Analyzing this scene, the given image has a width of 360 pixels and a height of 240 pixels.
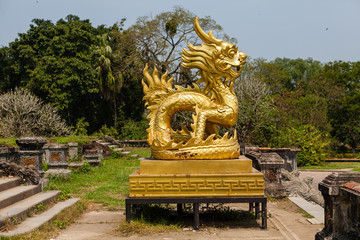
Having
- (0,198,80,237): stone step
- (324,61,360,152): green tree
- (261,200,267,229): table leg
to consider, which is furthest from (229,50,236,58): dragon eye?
(324,61,360,152): green tree

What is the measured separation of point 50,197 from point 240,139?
1528 cm

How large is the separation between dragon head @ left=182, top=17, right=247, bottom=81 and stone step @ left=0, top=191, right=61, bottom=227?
385 centimetres

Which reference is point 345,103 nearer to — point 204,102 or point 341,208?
point 204,102

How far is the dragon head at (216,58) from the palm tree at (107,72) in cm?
2127

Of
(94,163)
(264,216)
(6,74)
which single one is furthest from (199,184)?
(6,74)

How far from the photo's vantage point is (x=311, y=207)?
8195 millimetres

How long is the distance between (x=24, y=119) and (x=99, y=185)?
13144mm

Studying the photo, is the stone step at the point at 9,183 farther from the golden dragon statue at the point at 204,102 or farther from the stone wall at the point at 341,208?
the stone wall at the point at 341,208

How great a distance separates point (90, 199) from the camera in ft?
30.2

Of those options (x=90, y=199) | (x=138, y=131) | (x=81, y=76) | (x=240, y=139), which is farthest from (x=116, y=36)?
(x=90, y=199)

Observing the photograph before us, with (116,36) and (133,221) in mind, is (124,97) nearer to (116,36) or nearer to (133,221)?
(116,36)

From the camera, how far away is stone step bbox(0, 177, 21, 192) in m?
7.44

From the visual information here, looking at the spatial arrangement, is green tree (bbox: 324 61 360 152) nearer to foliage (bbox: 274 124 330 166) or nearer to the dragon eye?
foliage (bbox: 274 124 330 166)

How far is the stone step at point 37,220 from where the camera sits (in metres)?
5.68
